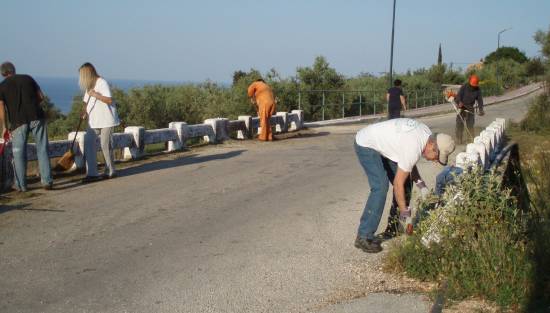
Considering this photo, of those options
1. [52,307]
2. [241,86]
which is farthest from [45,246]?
[241,86]

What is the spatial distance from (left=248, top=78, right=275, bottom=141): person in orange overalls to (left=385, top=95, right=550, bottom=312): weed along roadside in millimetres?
11656

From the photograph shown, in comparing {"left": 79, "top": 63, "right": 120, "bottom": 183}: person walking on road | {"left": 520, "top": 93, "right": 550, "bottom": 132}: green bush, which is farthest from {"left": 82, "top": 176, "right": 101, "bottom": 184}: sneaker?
{"left": 520, "top": 93, "right": 550, "bottom": 132}: green bush

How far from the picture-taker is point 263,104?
57.3ft

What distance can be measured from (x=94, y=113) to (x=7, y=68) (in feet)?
4.86

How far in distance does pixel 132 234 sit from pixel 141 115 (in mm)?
24629

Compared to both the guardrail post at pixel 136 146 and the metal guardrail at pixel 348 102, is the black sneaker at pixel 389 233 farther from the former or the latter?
the metal guardrail at pixel 348 102

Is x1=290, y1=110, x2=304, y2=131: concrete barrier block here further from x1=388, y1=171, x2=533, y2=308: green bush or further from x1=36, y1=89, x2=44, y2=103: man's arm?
x1=388, y1=171, x2=533, y2=308: green bush

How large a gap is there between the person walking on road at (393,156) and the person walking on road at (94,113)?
5421 mm

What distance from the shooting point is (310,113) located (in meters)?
31.7

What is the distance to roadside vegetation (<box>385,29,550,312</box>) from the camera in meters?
4.95

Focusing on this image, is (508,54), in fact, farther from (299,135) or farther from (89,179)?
(89,179)

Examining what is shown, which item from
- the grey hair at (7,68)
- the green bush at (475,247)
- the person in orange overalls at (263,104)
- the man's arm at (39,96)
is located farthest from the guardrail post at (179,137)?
the green bush at (475,247)

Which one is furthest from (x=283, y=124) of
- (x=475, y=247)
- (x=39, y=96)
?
(x=475, y=247)

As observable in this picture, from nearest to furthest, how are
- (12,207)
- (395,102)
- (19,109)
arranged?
1. (12,207)
2. (19,109)
3. (395,102)
